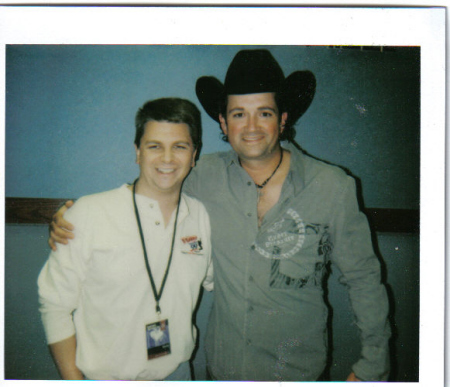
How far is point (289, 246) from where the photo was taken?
151 cm

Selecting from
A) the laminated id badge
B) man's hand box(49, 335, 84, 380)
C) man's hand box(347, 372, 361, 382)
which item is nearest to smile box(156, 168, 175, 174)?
the laminated id badge

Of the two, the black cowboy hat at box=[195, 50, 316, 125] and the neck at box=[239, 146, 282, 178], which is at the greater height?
the black cowboy hat at box=[195, 50, 316, 125]

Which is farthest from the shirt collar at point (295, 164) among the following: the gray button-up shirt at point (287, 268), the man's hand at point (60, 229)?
the man's hand at point (60, 229)

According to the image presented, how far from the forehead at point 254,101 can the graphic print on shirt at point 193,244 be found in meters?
0.67

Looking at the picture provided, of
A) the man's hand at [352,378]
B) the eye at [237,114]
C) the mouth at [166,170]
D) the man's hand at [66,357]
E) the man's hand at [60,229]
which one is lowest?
the man's hand at [352,378]

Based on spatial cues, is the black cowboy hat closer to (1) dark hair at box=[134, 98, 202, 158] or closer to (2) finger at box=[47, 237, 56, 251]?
(1) dark hair at box=[134, 98, 202, 158]

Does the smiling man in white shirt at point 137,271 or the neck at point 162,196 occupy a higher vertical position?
Result: the neck at point 162,196

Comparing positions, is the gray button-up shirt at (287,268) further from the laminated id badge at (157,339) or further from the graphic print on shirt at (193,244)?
the laminated id badge at (157,339)

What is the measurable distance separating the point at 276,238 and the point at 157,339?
29.5 inches

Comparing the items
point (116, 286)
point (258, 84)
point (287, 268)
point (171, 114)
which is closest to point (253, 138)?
point (258, 84)

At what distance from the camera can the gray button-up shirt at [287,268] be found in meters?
1.51

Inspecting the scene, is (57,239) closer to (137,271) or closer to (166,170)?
(137,271)

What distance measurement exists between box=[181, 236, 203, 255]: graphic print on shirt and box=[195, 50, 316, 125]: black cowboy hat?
0.61m

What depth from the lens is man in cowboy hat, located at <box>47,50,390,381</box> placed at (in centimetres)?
150
